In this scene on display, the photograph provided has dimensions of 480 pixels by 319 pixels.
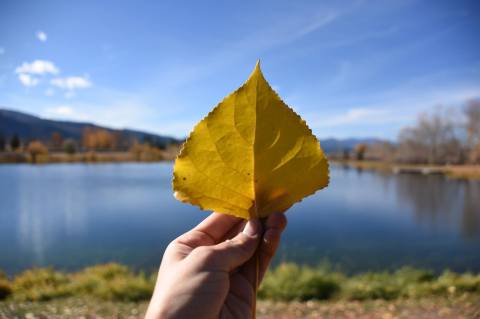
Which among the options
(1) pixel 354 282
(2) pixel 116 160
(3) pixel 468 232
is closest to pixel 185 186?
(1) pixel 354 282

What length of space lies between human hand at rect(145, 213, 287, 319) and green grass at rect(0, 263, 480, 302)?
698 cm

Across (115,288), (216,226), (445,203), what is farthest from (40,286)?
(445,203)

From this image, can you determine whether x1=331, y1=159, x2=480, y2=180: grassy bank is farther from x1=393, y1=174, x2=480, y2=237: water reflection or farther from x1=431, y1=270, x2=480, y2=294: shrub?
x1=431, y1=270, x2=480, y2=294: shrub

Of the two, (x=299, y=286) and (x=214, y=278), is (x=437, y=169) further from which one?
(x=214, y=278)

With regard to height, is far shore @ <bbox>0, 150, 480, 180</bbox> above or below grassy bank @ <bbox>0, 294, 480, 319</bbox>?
above

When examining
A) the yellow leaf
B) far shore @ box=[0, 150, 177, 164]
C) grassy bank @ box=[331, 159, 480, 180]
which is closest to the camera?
the yellow leaf

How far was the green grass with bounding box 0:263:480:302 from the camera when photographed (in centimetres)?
791

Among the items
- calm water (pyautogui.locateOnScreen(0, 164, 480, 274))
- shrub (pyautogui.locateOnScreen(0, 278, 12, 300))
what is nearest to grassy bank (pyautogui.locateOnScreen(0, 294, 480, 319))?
shrub (pyautogui.locateOnScreen(0, 278, 12, 300))

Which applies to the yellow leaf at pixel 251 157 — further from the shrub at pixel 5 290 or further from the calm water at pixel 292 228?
the calm water at pixel 292 228

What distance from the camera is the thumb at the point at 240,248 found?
128 cm

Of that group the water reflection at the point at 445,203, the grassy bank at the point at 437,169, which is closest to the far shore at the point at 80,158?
the grassy bank at the point at 437,169

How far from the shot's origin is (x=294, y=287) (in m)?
8.10

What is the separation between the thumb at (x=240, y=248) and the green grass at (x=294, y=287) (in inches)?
281

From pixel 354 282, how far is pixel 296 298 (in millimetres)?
2019
